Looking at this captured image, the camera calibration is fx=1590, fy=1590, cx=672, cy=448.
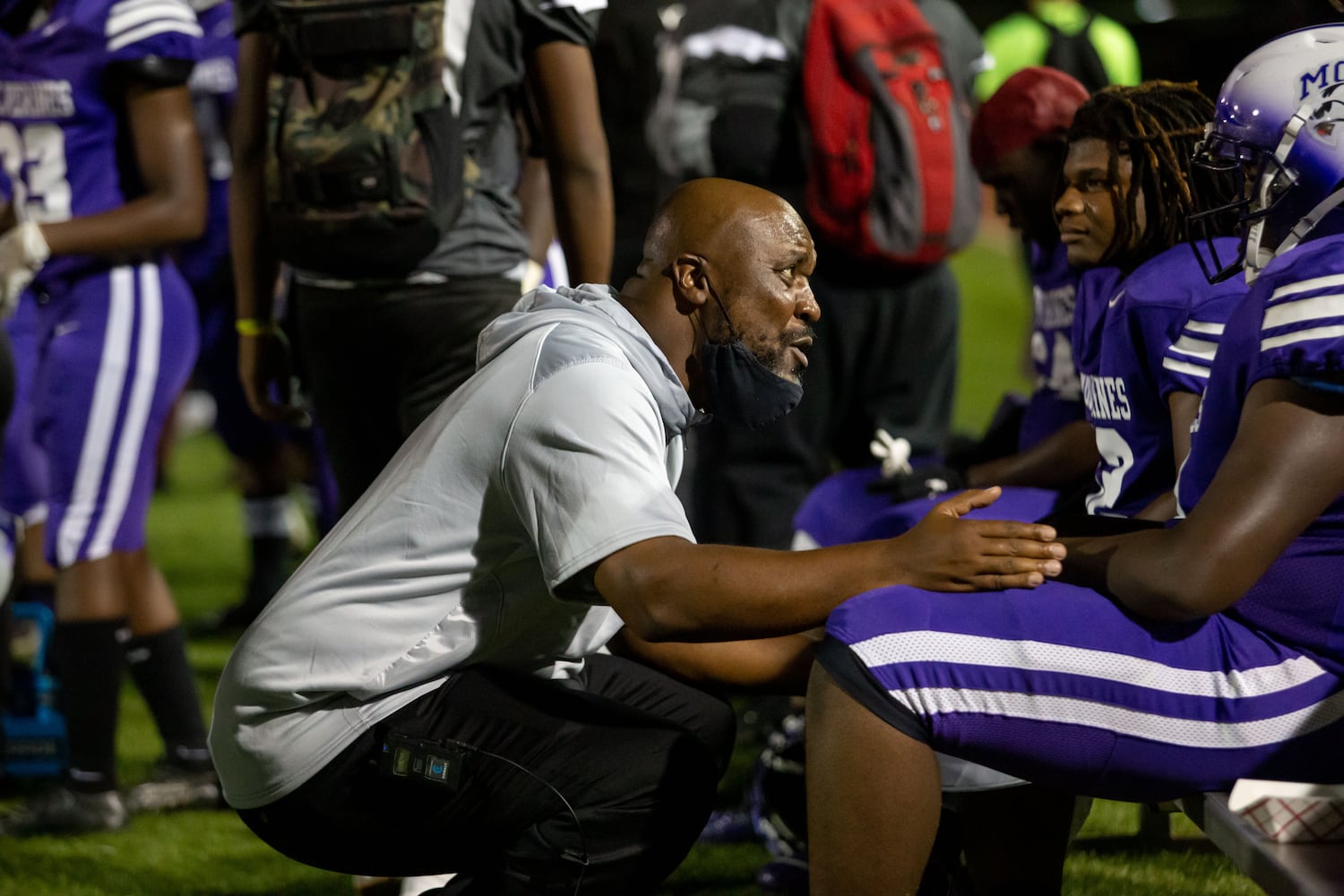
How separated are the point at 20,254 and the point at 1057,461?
2.51 m

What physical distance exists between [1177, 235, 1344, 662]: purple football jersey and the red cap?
142cm

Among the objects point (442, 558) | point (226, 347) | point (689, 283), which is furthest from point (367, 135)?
point (226, 347)

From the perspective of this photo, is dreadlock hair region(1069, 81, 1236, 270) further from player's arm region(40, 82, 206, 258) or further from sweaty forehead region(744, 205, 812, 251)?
player's arm region(40, 82, 206, 258)

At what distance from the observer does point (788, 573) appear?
222cm

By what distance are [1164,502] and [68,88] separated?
111 inches

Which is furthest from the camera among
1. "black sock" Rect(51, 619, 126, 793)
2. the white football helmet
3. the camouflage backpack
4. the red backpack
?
the red backpack

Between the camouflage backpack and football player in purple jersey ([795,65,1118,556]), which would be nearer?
the camouflage backpack

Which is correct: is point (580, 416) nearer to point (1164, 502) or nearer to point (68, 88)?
point (1164, 502)

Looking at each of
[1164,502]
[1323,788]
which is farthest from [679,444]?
[1323,788]

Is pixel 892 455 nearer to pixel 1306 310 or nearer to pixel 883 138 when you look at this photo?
pixel 883 138

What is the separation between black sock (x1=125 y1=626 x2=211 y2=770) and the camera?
4.15 metres

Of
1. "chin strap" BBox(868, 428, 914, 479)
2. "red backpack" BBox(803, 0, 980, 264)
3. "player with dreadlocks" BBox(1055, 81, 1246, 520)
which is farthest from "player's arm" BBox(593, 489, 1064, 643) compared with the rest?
"red backpack" BBox(803, 0, 980, 264)

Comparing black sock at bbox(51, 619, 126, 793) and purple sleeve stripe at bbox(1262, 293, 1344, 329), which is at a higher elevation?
purple sleeve stripe at bbox(1262, 293, 1344, 329)

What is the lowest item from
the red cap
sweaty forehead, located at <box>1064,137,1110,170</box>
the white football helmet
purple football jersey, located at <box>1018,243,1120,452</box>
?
purple football jersey, located at <box>1018,243,1120,452</box>
